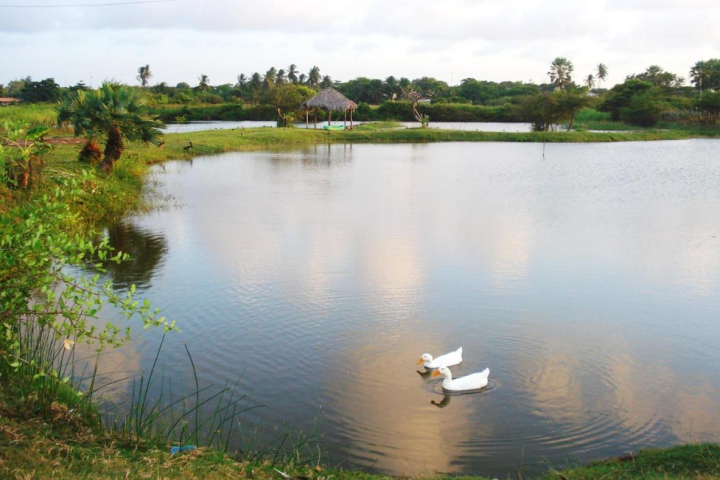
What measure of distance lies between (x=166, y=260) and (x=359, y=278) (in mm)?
3811

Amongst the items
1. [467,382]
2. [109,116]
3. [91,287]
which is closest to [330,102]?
[109,116]

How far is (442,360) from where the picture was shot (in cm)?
725

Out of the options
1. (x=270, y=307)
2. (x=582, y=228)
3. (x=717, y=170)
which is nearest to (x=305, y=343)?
(x=270, y=307)

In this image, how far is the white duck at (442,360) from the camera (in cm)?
722

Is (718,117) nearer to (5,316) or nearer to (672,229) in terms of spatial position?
(672,229)

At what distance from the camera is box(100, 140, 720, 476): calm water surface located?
6.13 meters

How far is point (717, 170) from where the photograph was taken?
88.5 feet

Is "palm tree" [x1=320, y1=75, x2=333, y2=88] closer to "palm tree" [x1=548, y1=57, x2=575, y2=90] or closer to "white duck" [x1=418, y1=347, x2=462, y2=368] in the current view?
"palm tree" [x1=548, y1=57, x2=575, y2=90]

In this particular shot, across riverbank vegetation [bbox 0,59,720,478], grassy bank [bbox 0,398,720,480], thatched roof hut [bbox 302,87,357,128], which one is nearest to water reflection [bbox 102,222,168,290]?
riverbank vegetation [bbox 0,59,720,478]

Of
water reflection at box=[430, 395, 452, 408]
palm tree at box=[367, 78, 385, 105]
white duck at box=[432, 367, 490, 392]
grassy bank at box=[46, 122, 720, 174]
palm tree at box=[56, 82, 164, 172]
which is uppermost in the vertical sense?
palm tree at box=[367, 78, 385, 105]

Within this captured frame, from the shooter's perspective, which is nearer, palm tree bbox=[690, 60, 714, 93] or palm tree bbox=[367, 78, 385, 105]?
palm tree bbox=[690, 60, 714, 93]

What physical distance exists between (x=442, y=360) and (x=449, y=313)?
196 centimetres

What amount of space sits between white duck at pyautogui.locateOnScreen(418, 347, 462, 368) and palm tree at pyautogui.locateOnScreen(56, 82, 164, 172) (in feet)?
42.6

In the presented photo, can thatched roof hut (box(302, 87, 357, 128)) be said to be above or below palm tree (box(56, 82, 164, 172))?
above
